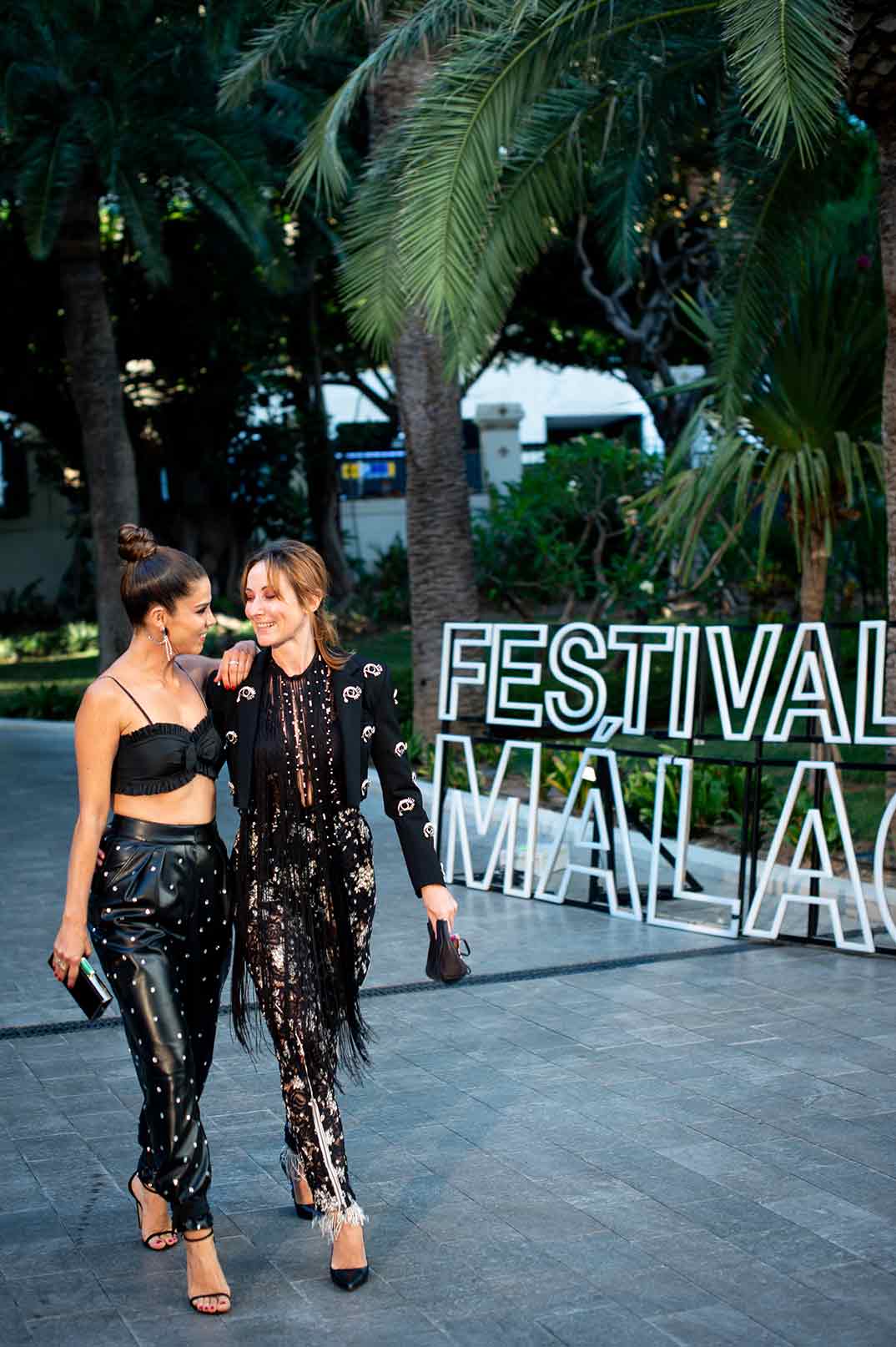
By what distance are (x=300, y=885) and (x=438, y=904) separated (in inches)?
13.7

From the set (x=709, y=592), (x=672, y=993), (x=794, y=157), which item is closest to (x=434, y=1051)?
(x=672, y=993)

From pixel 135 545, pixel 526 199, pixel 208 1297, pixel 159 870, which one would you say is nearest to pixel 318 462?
pixel 526 199

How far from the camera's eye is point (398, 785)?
13.8ft

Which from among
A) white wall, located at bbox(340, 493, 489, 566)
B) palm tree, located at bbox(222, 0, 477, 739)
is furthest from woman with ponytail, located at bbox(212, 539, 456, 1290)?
white wall, located at bbox(340, 493, 489, 566)

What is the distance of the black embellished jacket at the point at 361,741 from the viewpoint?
414 cm

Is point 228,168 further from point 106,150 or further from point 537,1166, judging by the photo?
point 537,1166

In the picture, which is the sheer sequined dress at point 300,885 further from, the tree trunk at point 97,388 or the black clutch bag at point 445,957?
the tree trunk at point 97,388

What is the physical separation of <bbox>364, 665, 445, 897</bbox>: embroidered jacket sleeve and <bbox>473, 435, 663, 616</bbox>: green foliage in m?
11.3

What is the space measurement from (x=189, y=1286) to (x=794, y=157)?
307 inches

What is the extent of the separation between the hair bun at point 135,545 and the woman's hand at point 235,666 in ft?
1.03

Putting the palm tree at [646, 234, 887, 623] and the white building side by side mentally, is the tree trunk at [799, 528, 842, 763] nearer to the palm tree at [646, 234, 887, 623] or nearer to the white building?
the palm tree at [646, 234, 887, 623]

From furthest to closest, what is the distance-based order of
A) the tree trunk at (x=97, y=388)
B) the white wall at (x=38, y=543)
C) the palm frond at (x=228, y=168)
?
the white wall at (x=38, y=543) < the tree trunk at (x=97, y=388) < the palm frond at (x=228, y=168)

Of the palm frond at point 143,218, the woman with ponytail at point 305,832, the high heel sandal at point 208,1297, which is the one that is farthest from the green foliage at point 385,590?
the high heel sandal at point 208,1297

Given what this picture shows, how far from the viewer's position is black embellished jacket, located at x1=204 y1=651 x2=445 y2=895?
13.6ft
